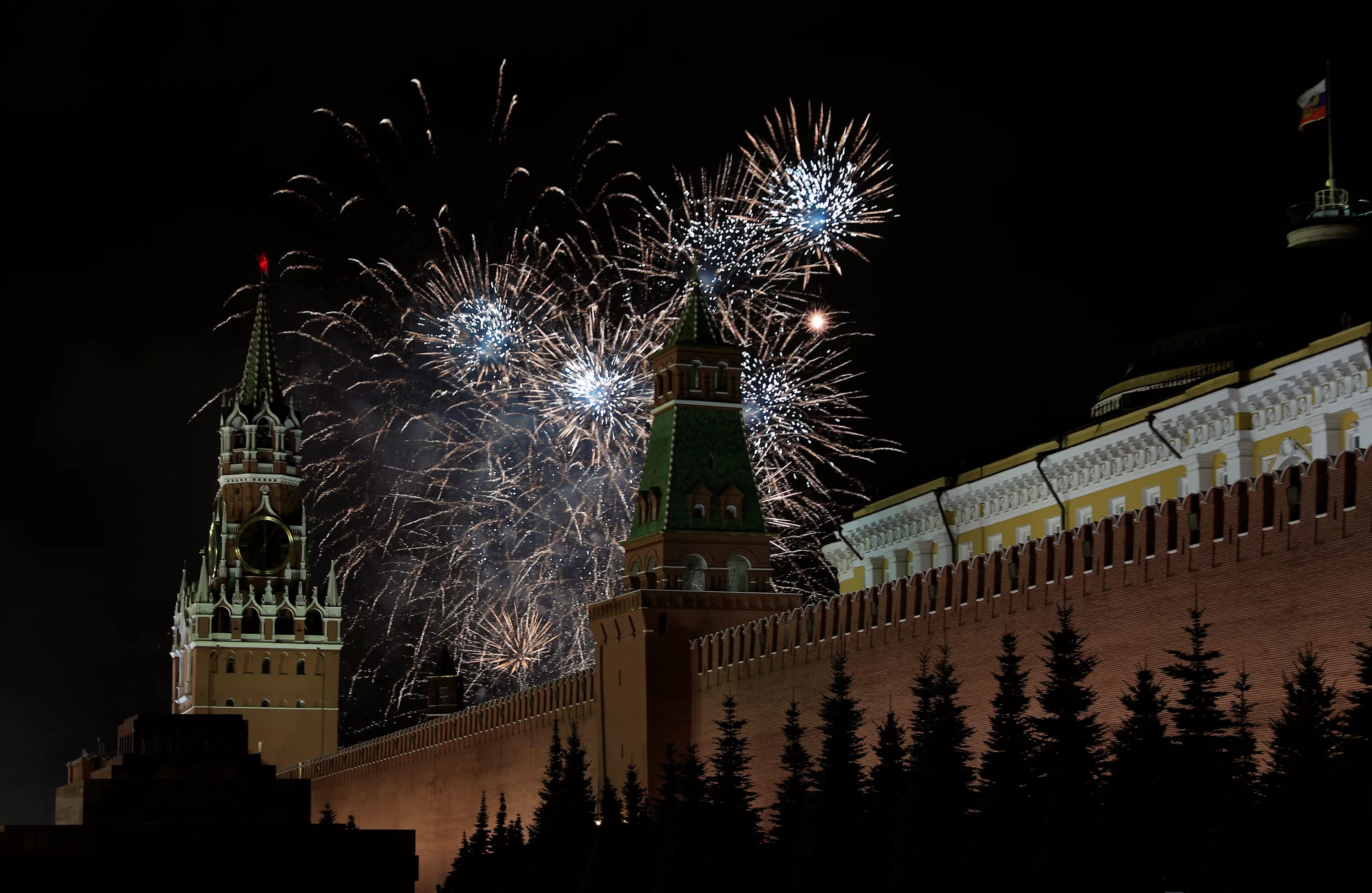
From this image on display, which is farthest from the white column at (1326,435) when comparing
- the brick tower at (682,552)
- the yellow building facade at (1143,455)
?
the brick tower at (682,552)

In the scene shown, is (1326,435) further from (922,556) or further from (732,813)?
(922,556)

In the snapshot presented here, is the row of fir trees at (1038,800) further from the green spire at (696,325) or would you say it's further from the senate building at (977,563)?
the green spire at (696,325)

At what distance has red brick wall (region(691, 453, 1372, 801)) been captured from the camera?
75.6 feet

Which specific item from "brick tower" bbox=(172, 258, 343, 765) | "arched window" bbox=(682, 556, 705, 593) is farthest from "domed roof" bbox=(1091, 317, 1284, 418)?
"brick tower" bbox=(172, 258, 343, 765)

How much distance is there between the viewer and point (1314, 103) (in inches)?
1431

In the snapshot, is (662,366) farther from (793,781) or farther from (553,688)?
(793,781)

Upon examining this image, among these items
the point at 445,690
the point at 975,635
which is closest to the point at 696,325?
the point at 975,635

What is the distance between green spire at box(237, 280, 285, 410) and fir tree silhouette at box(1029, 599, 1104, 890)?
59852 millimetres

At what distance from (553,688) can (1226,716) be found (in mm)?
20953

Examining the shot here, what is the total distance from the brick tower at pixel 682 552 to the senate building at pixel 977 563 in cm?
4

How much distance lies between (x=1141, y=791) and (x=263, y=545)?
6438cm

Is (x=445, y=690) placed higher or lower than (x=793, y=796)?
higher

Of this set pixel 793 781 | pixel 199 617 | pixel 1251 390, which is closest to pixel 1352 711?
pixel 793 781

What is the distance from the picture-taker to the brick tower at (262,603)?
261 feet
